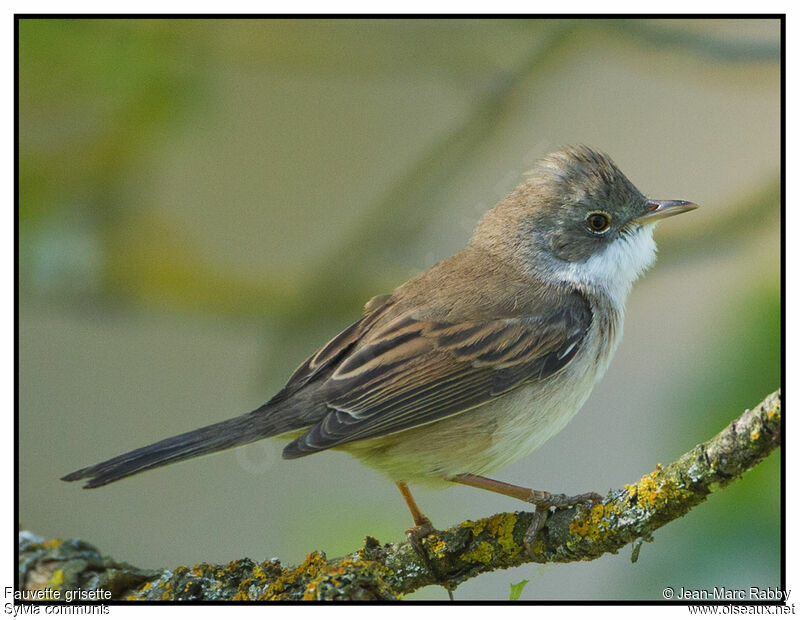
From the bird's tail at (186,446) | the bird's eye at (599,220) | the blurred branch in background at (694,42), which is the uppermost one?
the blurred branch in background at (694,42)

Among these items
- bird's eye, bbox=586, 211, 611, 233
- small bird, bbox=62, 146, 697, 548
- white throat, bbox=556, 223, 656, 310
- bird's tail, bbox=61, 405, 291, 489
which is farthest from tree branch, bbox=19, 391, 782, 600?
bird's eye, bbox=586, 211, 611, 233

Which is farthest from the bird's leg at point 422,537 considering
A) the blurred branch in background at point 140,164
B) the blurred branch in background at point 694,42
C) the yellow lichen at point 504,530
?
the blurred branch in background at point 694,42

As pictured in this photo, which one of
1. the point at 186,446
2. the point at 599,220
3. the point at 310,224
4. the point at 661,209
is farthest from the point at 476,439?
the point at 310,224

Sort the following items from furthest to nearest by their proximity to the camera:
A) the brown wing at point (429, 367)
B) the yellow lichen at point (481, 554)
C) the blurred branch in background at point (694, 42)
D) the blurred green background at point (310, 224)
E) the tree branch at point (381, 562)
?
the blurred green background at point (310, 224) → the blurred branch in background at point (694, 42) → the brown wing at point (429, 367) → the yellow lichen at point (481, 554) → the tree branch at point (381, 562)

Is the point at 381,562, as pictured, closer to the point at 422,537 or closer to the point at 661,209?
the point at 422,537

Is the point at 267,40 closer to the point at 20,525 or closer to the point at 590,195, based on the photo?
the point at 590,195

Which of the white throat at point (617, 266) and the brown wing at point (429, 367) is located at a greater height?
the white throat at point (617, 266)

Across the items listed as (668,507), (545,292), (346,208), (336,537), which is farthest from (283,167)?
(668,507)

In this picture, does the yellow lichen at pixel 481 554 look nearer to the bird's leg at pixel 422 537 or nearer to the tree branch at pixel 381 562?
the tree branch at pixel 381 562
